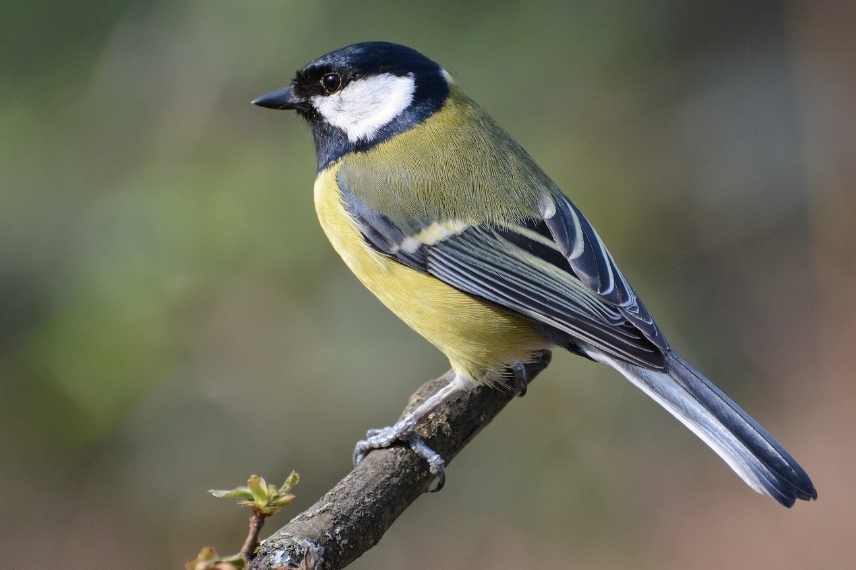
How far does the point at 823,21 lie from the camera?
5.27 meters

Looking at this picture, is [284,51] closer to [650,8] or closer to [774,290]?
[650,8]

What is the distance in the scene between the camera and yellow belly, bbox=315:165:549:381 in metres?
2.58

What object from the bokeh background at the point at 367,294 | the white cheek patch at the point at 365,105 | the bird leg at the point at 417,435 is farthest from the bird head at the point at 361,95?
the bokeh background at the point at 367,294

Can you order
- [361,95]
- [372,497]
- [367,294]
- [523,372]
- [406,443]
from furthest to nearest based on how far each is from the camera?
[367,294] < [523,372] < [361,95] < [406,443] < [372,497]

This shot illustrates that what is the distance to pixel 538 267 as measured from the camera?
257 cm

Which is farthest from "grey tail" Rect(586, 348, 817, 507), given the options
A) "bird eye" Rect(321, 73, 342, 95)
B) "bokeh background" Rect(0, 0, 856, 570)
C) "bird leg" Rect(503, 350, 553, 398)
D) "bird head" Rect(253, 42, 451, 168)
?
"bokeh background" Rect(0, 0, 856, 570)

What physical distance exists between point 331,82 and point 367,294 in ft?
5.04

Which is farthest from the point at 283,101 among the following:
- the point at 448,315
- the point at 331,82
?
the point at 448,315

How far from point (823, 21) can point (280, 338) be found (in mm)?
3231

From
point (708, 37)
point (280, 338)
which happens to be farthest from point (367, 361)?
point (708, 37)

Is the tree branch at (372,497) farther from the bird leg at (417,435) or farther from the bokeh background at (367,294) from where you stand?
the bokeh background at (367,294)

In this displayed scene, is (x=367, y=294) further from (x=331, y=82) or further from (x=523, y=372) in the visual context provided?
(x=331, y=82)

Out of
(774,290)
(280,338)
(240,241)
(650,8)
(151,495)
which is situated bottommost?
(774,290)

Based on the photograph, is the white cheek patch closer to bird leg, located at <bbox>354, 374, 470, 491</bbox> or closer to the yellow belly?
the yellow belly
